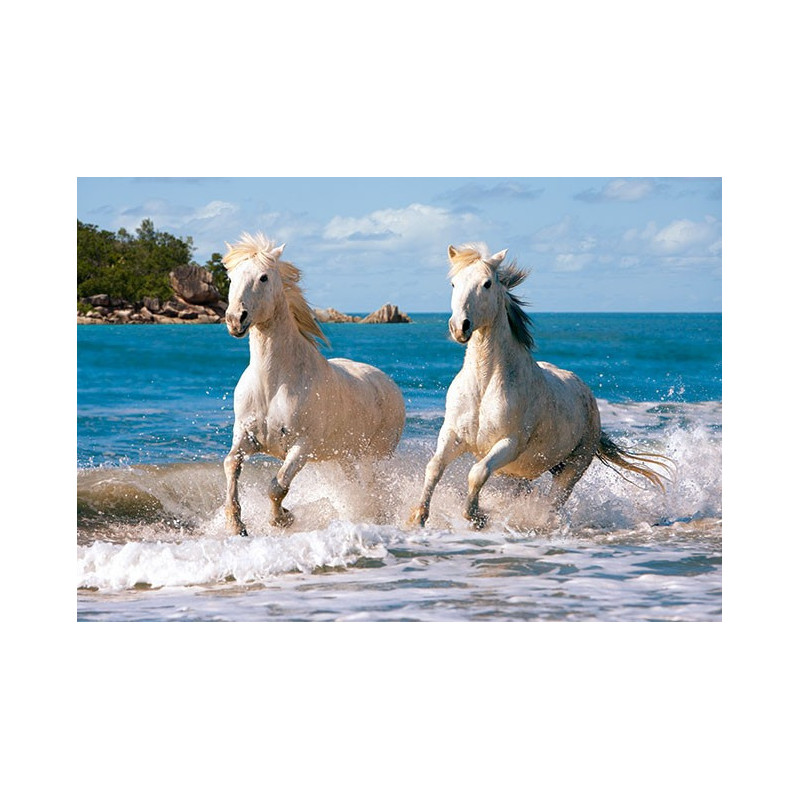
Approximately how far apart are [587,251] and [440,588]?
2909 millimetres

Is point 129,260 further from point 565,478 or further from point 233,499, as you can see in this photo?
point 565,478

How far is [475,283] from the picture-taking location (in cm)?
691

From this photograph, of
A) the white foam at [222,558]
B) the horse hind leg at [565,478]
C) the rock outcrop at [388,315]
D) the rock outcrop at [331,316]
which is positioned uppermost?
the rock outcrop at [388,315]

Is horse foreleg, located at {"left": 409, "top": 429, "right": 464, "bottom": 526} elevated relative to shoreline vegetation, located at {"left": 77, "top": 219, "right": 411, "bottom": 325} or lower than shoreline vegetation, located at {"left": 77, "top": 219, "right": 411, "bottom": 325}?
lower

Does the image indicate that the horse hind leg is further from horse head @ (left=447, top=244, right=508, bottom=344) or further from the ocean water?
Answer: horse head @ (left=447, top=244, right=508, bottom=344)

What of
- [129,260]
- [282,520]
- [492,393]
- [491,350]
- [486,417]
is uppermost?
[129,260]

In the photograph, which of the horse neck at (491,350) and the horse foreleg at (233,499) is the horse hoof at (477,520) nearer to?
the horse neck at (491,350)

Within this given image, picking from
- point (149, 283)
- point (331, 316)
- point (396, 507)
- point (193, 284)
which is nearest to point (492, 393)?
point (396, 507)

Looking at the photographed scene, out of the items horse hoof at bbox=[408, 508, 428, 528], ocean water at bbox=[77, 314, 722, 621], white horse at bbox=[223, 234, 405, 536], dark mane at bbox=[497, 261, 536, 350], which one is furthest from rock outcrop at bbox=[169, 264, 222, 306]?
A: horse hoof at bbox=[408, 508, 428, 528]

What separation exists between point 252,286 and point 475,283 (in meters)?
1.23

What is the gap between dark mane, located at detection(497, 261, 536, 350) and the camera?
7.22 m

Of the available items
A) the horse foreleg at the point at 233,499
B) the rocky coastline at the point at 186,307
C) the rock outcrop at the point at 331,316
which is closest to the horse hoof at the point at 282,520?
the horse foreleg at the point at 233,499

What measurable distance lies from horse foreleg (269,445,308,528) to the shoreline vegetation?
0.95 metres

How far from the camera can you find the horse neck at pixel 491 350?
7129 millimetres
